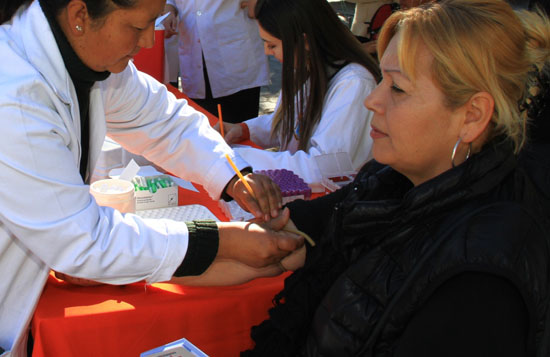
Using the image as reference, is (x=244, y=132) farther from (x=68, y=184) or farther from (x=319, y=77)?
(x=68, y=184)

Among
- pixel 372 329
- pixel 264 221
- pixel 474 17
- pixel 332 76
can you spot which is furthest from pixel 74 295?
pixel 332 76

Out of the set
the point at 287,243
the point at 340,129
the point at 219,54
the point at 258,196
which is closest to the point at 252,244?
the point at 287,243

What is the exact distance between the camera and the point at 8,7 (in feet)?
4.29

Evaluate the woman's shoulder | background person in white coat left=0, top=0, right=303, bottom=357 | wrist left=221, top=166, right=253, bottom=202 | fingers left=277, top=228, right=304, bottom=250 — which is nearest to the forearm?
background person in white coat left=0, top=0, right=303, bottom=357

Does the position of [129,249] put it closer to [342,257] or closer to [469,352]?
[342,257]

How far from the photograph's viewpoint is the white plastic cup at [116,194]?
1562mm

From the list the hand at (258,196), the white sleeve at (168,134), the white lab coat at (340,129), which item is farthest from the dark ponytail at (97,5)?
the white lab coat at (340,129)

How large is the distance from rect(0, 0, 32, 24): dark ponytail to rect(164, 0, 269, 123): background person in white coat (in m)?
2.54

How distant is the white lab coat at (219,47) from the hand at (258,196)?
2276 millimetres

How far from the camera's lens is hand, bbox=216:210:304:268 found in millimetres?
1380

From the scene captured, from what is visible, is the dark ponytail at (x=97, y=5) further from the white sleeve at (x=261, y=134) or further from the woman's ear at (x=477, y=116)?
the white sleeve at (x=261, y=134)

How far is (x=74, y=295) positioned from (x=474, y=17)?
3.88 feet

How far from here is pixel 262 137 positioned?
2.95m

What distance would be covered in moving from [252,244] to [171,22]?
2.80 metres
